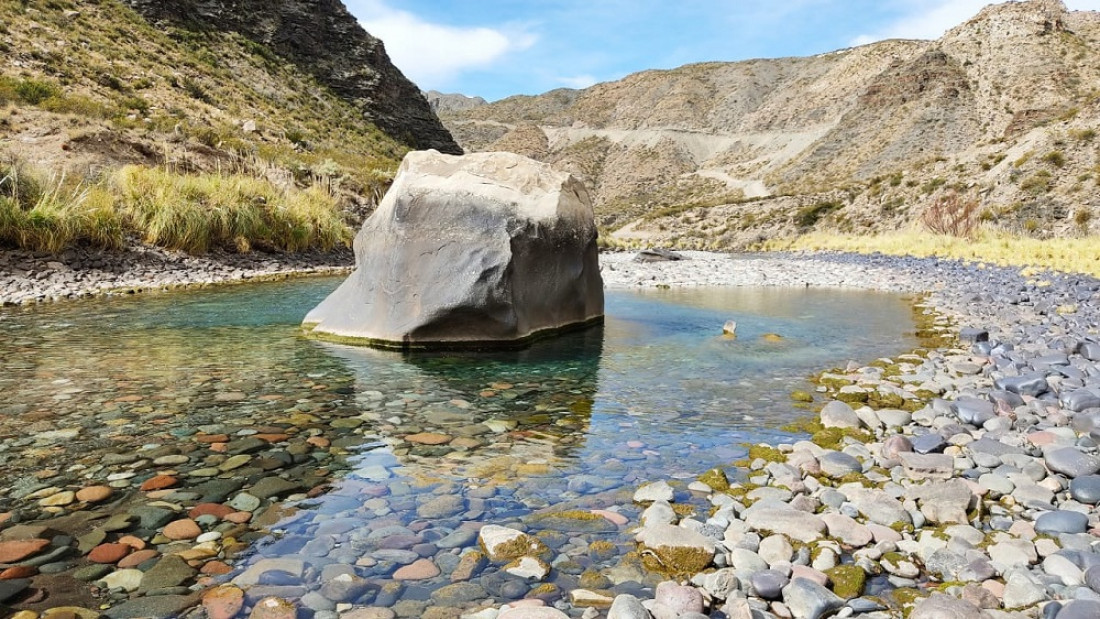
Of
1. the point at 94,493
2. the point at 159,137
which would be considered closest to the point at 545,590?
the point at 94,493

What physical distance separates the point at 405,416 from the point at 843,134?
78646mm

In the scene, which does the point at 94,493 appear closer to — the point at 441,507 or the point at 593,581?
the point at 441,507

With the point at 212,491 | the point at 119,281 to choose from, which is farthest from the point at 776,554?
the point at 119,281

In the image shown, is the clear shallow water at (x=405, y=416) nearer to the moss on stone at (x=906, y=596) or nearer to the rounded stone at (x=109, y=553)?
the rounded stone at (x=109, y=553)

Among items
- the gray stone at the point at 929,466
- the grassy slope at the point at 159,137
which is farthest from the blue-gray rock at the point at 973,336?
the grassy slope at the point at 159,137

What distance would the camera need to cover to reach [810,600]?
235 centimetres

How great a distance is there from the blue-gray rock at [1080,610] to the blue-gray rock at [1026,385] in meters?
3.24

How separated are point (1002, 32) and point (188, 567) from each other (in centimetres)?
8849

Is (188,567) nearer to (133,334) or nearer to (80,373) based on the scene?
(80,373)

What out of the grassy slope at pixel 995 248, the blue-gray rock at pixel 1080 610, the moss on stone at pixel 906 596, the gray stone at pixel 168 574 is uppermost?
the grassy slope at pixel 995 248

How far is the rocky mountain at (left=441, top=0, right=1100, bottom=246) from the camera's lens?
33656 millimetres

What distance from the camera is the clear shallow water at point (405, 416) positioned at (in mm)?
3031

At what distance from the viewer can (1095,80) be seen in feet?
191

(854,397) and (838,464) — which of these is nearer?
(838,464)
